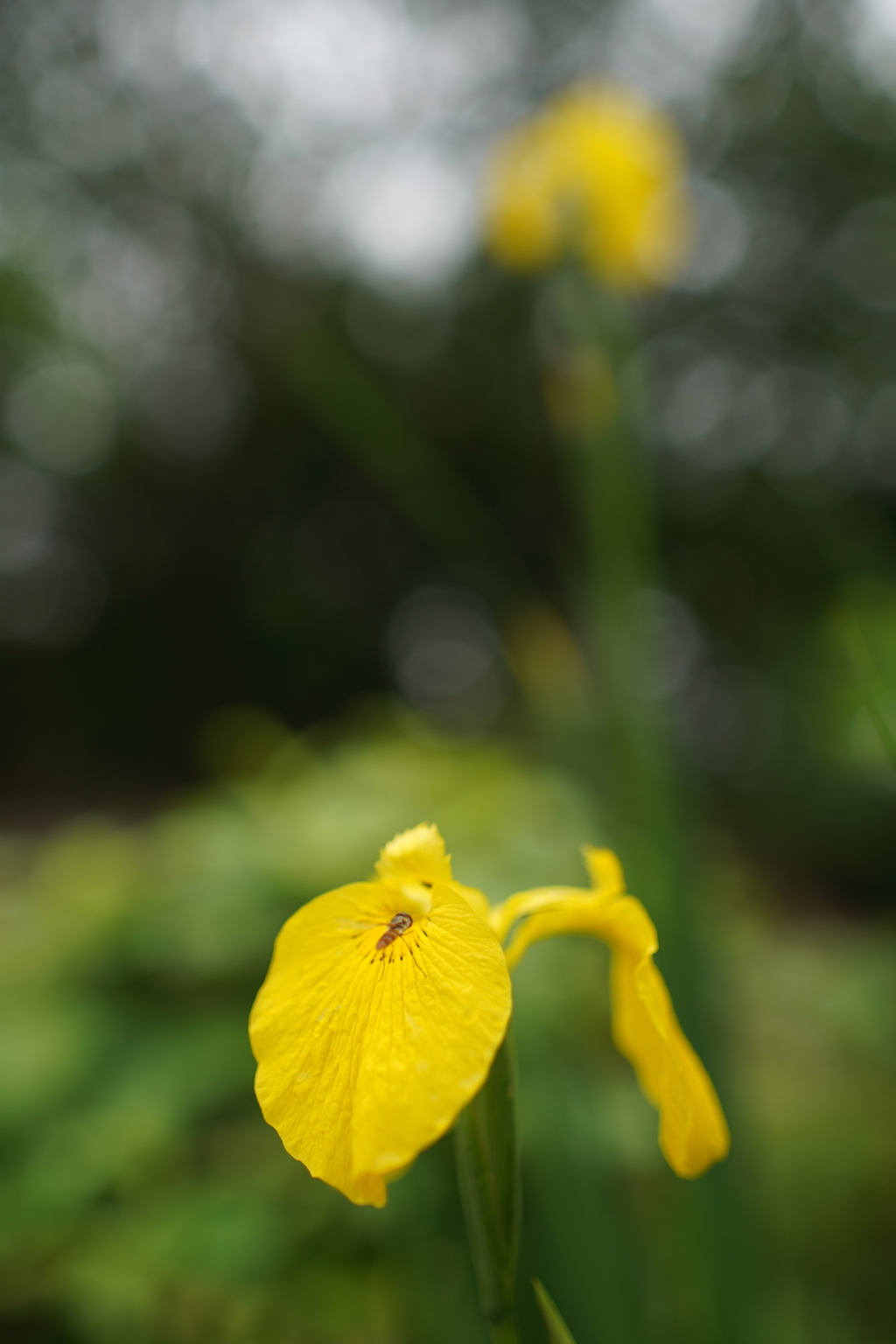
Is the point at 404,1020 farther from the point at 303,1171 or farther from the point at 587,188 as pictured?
the point at 587,188

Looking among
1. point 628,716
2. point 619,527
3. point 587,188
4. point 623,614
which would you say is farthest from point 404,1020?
point 587,188

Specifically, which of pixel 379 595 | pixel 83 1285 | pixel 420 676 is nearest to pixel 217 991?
pixel 83 1285

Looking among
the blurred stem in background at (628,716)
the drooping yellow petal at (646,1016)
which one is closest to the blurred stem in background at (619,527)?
the blurred stem in background at (628,716)

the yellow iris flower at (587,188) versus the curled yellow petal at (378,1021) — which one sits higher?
the yellow iris flower at (587,188)

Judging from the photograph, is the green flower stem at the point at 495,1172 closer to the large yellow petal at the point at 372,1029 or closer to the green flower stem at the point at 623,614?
the large yellow petal at the point at 372,1029

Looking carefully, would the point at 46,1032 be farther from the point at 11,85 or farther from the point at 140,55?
the point at 11,85

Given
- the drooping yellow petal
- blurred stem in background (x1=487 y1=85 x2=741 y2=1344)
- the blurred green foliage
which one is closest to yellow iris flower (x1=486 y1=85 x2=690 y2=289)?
blurred stem in background (x1=487 y1=85 x2=741 y2=1344)
